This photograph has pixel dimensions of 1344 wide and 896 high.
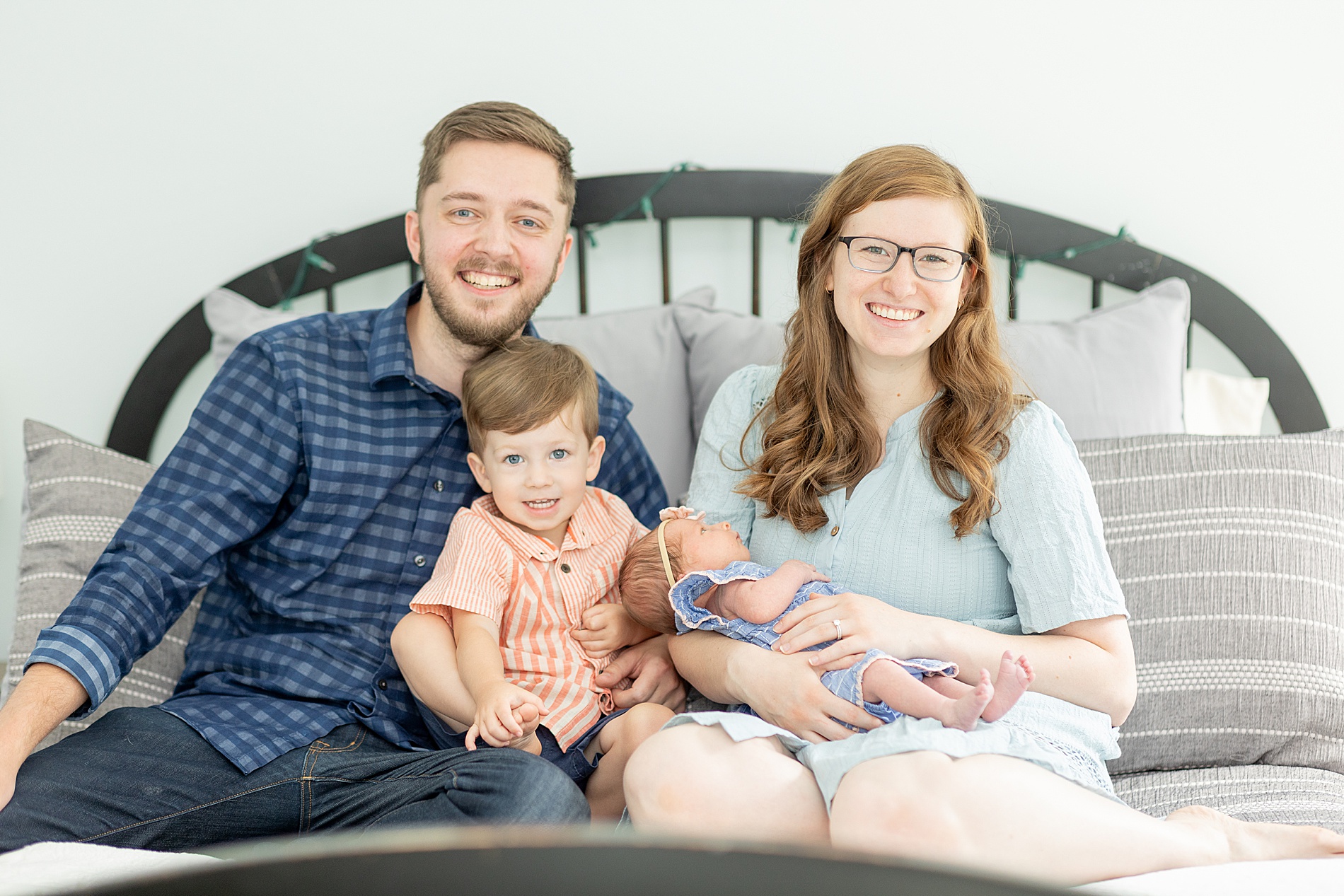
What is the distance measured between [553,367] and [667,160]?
82 centimetres

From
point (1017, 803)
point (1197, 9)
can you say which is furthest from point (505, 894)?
point (1197, 9)

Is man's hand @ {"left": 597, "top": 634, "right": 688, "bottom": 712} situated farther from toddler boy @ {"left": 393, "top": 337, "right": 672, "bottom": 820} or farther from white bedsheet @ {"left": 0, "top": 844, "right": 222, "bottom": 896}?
white bedsheet @ {"left": 0, "top": 844, "right": 222, "bottom": 896}

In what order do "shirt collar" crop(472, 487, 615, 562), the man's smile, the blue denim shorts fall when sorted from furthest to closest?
the man's smile, "shirt collar" crop(472, 487, 615, 562), the blue denim shorts

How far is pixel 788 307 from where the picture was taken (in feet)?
7.04

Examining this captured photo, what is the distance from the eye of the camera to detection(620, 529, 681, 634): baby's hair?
55.7 inches

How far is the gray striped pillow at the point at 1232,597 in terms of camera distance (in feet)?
4.75

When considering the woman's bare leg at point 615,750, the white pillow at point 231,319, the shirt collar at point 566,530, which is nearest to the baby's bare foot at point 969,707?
the woman's bare leg at point 615,750

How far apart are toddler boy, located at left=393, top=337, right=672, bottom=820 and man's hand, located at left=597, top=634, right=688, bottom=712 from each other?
0.02 m

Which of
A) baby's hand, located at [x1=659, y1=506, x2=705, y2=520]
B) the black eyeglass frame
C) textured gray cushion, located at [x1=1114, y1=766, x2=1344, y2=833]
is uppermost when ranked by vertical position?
the black eyeglass frame

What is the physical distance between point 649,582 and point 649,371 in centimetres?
55

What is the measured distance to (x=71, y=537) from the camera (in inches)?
63.6

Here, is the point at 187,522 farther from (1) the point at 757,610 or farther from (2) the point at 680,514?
(1) the point at 757,610

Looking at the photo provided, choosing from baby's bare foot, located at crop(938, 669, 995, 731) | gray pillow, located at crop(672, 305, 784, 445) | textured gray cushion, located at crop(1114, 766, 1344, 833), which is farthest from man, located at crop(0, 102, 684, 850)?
textured gray cushion, located at crop(1114, 766, 1344, 833)

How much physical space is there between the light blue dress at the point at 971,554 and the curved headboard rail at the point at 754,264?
2.39ft
